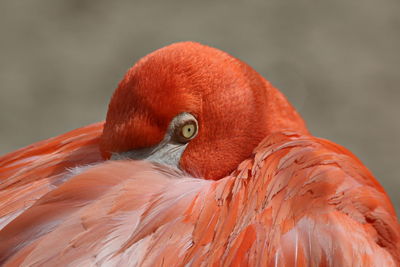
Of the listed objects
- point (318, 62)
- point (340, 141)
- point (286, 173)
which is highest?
point (286, 173)

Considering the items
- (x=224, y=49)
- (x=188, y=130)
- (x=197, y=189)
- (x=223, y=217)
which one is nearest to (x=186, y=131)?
(x=188, y=130)

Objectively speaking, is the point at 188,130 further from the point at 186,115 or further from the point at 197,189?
the point at 197,189

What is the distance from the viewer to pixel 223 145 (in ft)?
4.91

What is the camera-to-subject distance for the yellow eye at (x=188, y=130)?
1475mm

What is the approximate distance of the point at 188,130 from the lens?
58.3 inches

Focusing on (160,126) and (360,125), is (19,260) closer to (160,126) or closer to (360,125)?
(160,126)

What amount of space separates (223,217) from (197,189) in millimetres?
115

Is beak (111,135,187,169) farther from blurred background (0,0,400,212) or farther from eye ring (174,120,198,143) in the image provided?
blurred background (0,0,400,212)

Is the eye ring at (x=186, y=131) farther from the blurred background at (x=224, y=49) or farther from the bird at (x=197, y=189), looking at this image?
the blurred background at (x=224, y=49)

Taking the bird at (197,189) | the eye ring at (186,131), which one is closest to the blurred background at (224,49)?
the bird at (197,189)

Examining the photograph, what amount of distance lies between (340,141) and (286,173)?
2081mm

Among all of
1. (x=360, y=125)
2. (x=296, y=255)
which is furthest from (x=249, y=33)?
(x=296, y=255)

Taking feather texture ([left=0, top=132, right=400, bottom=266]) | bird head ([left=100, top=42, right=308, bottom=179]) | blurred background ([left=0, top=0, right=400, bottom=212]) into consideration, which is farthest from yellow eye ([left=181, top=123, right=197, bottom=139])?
blurred background ([left=0, top=0, right=400, bottom=212])

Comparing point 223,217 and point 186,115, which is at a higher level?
point 186,115
